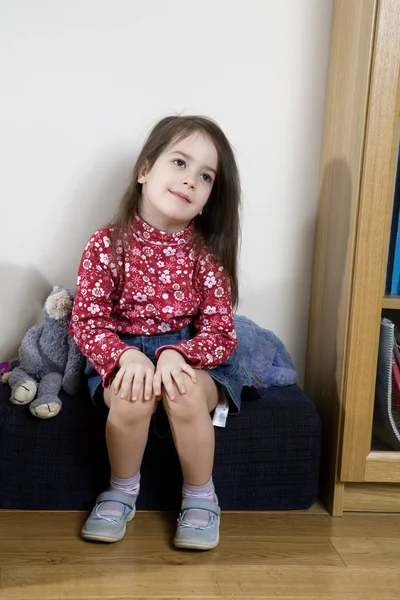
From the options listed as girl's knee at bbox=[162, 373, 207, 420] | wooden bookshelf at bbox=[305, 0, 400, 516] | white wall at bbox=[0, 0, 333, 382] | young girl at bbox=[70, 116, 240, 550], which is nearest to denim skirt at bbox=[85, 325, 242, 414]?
young girl at bbox=[70, 116, 240, 550]

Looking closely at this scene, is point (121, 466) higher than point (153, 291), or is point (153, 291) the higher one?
point (153, 291)

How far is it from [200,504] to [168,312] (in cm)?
40

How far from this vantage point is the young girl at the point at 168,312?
1.33 meters

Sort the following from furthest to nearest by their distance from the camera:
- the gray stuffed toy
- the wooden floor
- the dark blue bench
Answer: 1. the gray stuffed toy
2. the dark blue bench
3. the wooden floor

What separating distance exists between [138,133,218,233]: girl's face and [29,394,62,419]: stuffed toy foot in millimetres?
454

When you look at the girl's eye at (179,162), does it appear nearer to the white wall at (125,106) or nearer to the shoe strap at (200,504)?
the white wall at (125,106)

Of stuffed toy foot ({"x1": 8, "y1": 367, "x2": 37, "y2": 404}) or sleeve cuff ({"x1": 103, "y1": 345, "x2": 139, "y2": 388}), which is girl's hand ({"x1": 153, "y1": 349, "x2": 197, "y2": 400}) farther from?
stuffed toy foot ({"x1": 8, "y1": 367, "x2": 37, "y2": 404})

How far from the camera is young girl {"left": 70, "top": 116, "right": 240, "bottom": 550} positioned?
133cm

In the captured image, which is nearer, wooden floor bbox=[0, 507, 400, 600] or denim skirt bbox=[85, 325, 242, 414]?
wooden floor bbox=[0, 507, 400, 600]

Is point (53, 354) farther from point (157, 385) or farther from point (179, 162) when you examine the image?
point (179, 162)

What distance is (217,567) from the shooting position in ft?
4.10

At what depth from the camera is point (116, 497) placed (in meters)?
1.38

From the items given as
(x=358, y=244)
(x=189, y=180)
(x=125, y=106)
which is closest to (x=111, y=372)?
(x=189, y=180)

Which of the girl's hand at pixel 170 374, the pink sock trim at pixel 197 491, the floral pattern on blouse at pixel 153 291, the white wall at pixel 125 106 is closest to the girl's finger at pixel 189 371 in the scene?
the girl's hand at pixel 170 374
